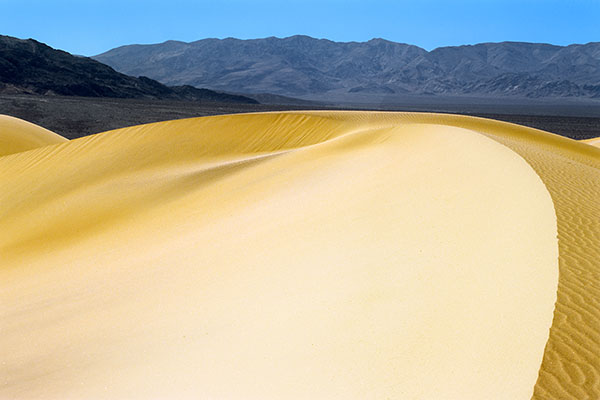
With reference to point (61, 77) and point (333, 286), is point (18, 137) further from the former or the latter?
point (61, 77)

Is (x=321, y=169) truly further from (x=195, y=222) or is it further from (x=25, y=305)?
(x=25, y=305)

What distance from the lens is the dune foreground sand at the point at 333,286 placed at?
2.65 m

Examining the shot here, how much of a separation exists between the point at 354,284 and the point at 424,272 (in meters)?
0.51

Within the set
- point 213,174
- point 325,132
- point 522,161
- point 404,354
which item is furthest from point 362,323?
point 325,132

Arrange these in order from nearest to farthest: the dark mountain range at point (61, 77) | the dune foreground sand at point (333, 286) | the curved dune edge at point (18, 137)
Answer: the dune foreground sand at point (333, 286)
the curved dune edge at point (18, 137)
the dark mountain range at point (61, 77)

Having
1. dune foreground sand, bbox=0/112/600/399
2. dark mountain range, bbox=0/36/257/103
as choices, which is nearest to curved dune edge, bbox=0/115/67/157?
dune foreground sand, bbox=0/112/600/399

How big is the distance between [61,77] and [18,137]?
52.3 meters

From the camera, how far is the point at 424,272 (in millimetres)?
3566

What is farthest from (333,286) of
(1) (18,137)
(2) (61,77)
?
(2) (61,77)

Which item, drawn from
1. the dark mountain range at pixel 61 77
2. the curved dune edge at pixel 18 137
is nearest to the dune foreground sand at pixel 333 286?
the curved dune edge at pixel 18 137

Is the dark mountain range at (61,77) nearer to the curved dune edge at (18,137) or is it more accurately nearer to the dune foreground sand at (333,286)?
the curved dune edge at (18,137)

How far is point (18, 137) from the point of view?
648 inches

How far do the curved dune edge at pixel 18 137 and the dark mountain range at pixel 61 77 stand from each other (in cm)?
4226

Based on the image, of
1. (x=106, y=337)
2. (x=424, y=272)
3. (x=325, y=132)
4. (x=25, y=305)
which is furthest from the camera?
(x=325, y=132)
